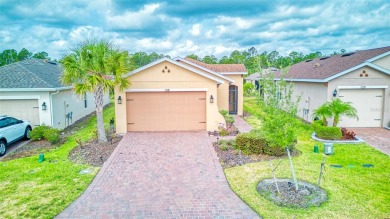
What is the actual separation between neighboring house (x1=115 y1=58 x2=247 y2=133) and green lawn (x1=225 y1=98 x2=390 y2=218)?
582 cm

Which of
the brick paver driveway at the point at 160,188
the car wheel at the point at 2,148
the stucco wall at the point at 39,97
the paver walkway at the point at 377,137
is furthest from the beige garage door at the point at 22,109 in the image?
the paver walkway at the point at 377,137

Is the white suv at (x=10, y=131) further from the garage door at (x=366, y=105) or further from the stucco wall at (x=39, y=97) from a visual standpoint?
the garage door at (x=366, y=105)

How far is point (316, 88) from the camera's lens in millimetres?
17078

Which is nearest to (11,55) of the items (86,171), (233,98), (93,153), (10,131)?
(10,131)

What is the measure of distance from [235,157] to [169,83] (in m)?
6.45

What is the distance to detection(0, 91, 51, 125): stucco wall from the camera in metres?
14.0

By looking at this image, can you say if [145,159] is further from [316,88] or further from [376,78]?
[376,78]

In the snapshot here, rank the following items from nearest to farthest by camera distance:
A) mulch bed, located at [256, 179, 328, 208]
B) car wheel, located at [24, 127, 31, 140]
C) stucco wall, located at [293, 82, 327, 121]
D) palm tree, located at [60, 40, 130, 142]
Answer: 1. mulch bed, located at [256, 179, 328, 208]
2. palm tree, located at [60, 40, 130, 142]
3. car wheel, located at [24, 127, 31, 140]
4. stucco wall, located at [293, 82, 327, 121]

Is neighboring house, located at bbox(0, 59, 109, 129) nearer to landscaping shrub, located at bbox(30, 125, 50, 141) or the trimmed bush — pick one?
landscaping shrub, located at bbox(30, 125, 50, 141)

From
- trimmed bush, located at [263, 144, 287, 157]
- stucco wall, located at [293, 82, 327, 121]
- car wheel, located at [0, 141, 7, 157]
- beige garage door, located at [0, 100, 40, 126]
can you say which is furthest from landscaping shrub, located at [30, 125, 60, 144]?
stucco wall, located at [293, 82, 327, 121]

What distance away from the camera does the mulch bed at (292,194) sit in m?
6.47

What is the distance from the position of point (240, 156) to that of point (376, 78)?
36.0ft

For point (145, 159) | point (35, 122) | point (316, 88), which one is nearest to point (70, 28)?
point (35, 122)

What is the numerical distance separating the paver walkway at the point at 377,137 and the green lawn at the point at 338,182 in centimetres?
58
